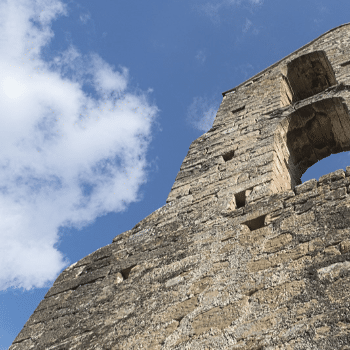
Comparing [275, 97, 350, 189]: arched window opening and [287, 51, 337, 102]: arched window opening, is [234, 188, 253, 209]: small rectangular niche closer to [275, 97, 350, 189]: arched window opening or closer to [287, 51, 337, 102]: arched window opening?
[275, 97, 350, 189]: arched window opening

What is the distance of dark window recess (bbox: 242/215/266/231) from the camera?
162 inches

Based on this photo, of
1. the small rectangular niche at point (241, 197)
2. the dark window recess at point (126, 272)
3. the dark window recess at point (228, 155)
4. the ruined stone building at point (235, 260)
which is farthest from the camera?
the dark window recess at point (228, 155)

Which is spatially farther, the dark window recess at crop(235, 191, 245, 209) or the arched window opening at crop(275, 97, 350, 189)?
the arched window opening at crop(275, 97, 350, 189)

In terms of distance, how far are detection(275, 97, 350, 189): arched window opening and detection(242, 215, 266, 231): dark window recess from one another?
81.2 inches

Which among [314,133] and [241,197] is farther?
[314,133]

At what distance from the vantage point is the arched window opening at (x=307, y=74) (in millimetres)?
8383

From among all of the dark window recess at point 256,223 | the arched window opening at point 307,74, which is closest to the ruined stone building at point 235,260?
the dark window recess at point 256,223

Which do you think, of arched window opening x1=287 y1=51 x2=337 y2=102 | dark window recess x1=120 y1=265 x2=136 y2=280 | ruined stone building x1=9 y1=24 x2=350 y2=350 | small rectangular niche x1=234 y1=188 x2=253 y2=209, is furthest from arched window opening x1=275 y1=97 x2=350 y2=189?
dark window recess x1=120 y1=265 x2=136 y2=280

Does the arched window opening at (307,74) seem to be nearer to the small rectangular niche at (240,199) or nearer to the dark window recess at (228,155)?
the dark window recess at (228,155)

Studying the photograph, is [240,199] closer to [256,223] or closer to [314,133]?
[256,223]

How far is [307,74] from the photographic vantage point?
849 cm

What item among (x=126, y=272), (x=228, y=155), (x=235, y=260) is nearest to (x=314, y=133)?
(x=228, y=155)

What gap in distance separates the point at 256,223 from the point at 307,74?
5249mm

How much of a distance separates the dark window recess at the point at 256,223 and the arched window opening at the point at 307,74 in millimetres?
4859
